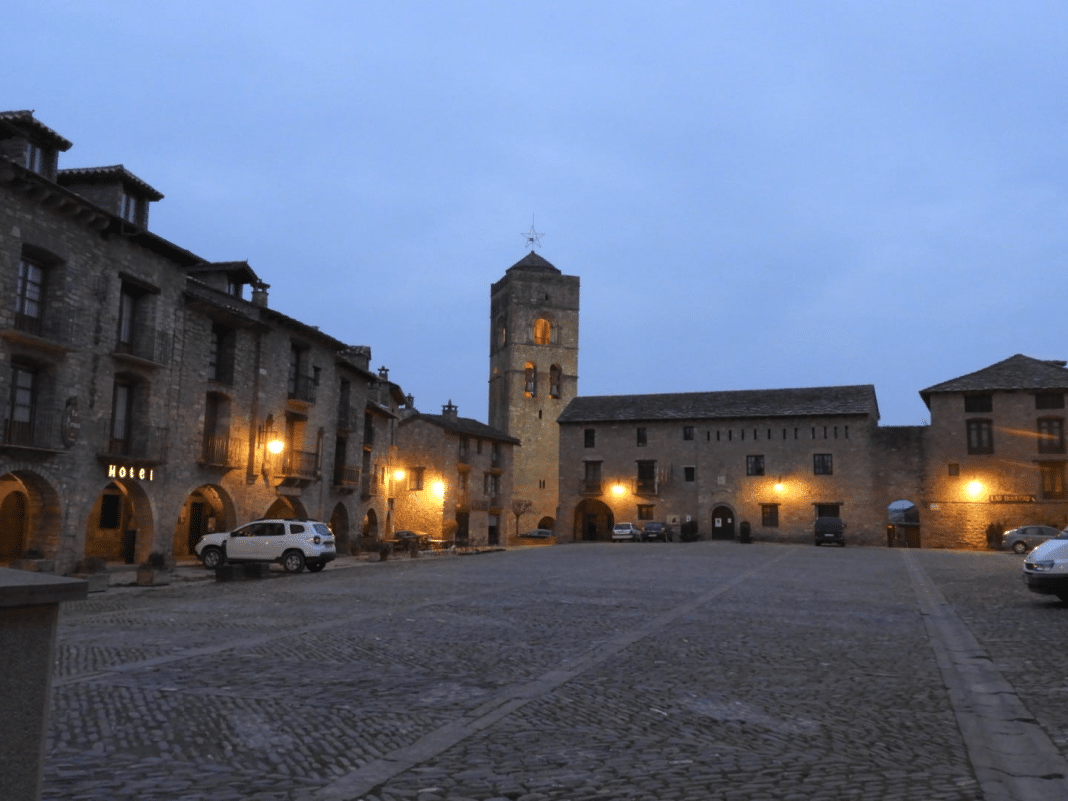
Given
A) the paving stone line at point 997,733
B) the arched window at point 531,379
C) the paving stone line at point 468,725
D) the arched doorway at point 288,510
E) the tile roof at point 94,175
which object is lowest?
the paving stone line at point 468,725

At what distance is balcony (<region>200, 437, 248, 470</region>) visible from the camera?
85.9 feet

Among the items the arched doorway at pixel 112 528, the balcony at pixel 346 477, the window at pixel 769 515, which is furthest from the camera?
the window at pixel 769 515

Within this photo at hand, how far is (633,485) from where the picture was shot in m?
57.1

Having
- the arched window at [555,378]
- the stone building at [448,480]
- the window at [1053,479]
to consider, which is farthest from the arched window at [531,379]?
the window at [1053,479]

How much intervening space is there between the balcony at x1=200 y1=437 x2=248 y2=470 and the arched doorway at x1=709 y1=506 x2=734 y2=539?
35093 millimetres

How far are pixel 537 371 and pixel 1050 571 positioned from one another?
181 feet

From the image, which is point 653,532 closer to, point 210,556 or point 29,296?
point 210,556

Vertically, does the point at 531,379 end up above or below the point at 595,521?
above

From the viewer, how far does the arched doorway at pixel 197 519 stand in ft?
96.4

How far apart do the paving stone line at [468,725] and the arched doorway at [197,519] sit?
21418mm

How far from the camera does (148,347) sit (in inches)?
926

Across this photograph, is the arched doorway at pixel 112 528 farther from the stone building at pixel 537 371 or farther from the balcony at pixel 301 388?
the stone building at pixel 537 371

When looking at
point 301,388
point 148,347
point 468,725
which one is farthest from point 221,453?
point 468,725

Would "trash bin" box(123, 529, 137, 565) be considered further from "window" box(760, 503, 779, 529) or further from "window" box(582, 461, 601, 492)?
"window" box(760, 503, 779, 529)
